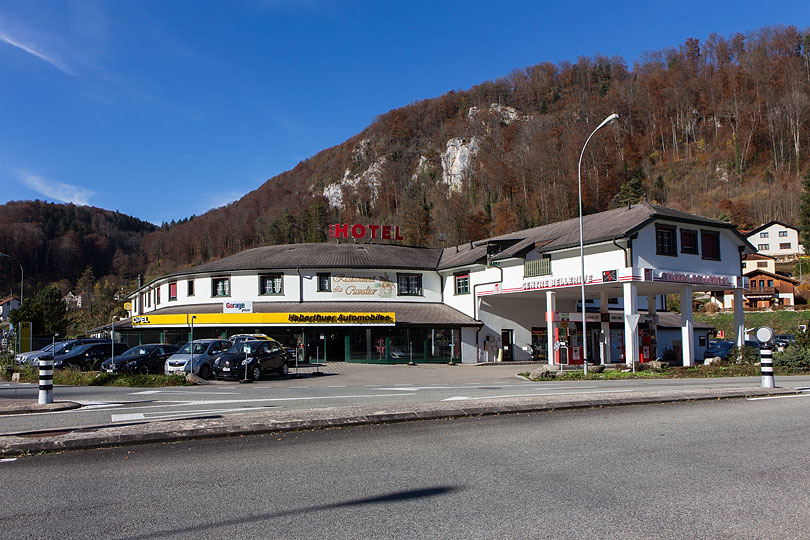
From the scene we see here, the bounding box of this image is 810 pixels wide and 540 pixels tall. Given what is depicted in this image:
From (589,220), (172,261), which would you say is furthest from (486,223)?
(172,261)

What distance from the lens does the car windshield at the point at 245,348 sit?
25.2 m

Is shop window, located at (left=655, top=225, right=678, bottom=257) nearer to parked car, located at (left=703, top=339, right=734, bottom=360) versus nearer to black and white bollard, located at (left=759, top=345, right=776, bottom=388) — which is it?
parked car, located at (left=703, top=339, right=734, bottom=360)

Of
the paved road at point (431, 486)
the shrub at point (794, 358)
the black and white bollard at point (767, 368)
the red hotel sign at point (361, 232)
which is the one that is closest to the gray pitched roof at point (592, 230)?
the red hotel sign at point (361, 232)

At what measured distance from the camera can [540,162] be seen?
316 ft

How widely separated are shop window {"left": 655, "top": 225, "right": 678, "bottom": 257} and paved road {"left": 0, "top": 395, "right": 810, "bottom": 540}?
24856mm

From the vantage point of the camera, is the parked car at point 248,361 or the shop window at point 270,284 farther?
the shop window at point 270,284

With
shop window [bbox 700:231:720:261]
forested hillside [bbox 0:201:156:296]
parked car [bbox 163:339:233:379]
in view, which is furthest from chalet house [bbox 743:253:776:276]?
forested hillside [bbox 0:201:156:296]

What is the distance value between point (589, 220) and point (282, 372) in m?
22.3

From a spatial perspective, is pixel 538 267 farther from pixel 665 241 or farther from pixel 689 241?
pixel 689 241

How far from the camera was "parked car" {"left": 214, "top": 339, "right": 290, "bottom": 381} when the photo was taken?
24.7m

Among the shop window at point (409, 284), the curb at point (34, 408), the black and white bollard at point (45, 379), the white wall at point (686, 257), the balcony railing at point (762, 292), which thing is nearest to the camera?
the curb at point (34, 408)

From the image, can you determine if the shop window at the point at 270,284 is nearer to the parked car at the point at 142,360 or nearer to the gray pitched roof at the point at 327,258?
the gray pitched roof at the point at 327,258

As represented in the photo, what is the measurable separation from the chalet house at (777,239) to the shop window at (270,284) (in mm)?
74061

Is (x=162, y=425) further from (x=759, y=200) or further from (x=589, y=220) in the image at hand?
(x=759, y=200)
